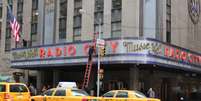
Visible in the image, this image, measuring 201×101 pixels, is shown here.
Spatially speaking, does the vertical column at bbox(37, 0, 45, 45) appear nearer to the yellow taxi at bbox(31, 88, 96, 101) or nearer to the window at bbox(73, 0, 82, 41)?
the window at bbox(73, 0, 82, 41)

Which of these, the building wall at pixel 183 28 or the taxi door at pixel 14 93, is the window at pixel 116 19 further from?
the taxi door at pixel 14 93

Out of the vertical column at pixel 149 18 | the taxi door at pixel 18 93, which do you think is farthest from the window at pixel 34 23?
the taxi door at pixel 18 93

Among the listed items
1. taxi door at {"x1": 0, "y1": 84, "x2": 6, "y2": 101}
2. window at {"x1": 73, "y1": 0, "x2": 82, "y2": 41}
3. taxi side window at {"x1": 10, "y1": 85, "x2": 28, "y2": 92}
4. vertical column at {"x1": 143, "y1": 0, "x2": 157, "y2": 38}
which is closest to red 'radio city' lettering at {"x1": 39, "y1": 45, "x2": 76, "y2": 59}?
window at {"x1": 73, "y1": 0, "x2": 82, "y2": 41}

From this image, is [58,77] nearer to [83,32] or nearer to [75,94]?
[83,32]

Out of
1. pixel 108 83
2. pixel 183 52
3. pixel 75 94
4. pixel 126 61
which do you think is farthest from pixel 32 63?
pixel 75 94

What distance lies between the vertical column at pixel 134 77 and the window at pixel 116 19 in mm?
4520

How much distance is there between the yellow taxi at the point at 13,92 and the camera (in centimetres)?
3020

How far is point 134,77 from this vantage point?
141 ft

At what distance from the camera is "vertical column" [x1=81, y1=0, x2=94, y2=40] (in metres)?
48.8

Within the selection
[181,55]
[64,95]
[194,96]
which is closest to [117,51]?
[181,55]

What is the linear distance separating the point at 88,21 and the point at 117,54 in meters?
9.46

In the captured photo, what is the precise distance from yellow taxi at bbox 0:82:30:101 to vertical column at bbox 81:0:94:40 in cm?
1831

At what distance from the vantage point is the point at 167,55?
140 feet

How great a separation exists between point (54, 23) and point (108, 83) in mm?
9631
